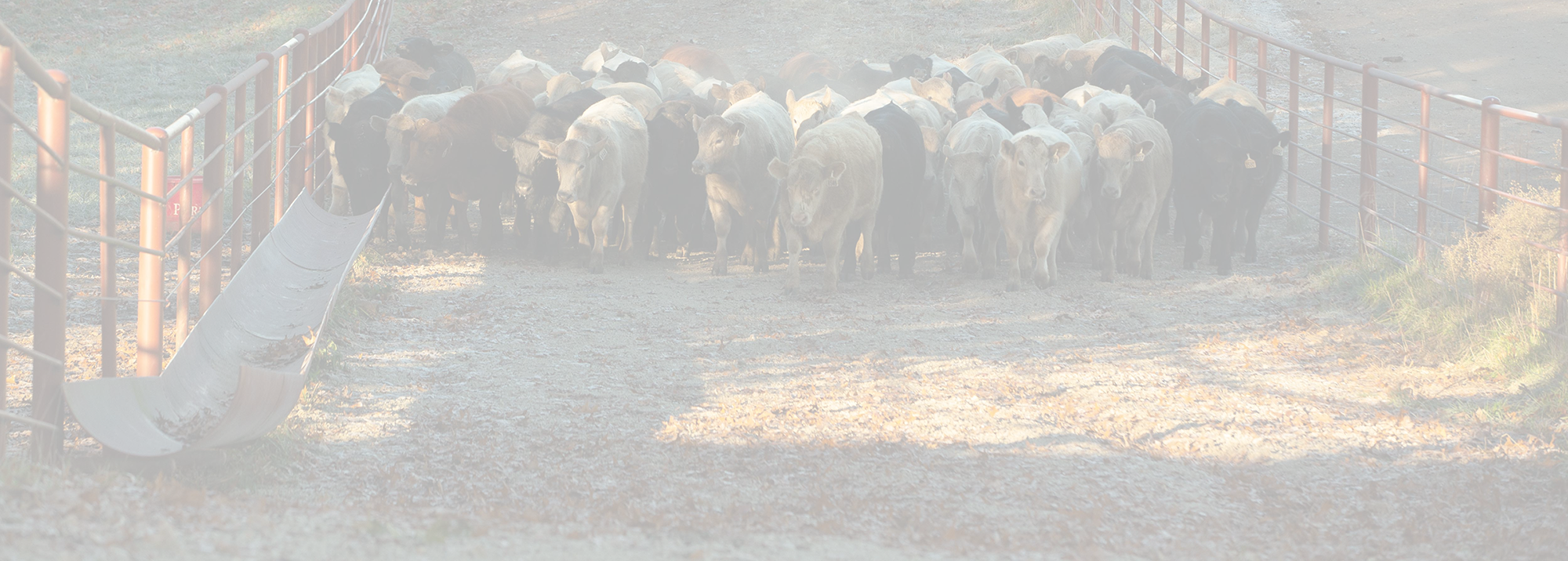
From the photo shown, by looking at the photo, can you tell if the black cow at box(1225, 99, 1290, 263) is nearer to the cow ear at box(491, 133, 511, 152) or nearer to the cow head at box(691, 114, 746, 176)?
the cow head at box(691, 114, 746, 176)

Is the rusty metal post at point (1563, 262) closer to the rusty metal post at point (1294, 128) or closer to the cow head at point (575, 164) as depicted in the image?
the rusty metal post at point (1294, 128)

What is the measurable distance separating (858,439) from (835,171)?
12.8 feet

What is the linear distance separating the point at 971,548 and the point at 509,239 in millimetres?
8779

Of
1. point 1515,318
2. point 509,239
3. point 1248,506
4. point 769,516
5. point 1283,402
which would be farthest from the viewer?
point 509,239

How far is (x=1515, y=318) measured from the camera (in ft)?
25.2

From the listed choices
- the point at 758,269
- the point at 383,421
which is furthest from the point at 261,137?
the point at 758,269

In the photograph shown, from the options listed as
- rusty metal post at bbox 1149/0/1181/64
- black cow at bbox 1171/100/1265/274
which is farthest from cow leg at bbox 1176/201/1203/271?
rusty metal post at bbox 1149/0/1181/64

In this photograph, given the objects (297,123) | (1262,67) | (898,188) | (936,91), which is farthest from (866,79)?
(297,123)

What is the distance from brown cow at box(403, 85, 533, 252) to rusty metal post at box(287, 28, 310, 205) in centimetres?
84

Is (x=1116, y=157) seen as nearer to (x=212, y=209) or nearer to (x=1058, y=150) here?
(x=1058, y=150)

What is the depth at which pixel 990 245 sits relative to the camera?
35.9ft

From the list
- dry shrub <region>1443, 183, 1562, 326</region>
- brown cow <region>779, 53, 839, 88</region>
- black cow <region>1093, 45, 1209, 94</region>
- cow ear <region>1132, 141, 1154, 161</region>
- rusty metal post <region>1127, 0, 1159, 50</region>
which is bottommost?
dry shrub <region>1443, 183, 1562, 326</region>

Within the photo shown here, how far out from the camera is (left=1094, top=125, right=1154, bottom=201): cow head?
10.4 metres

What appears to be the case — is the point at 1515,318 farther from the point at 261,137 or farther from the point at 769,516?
the point at 261,137
